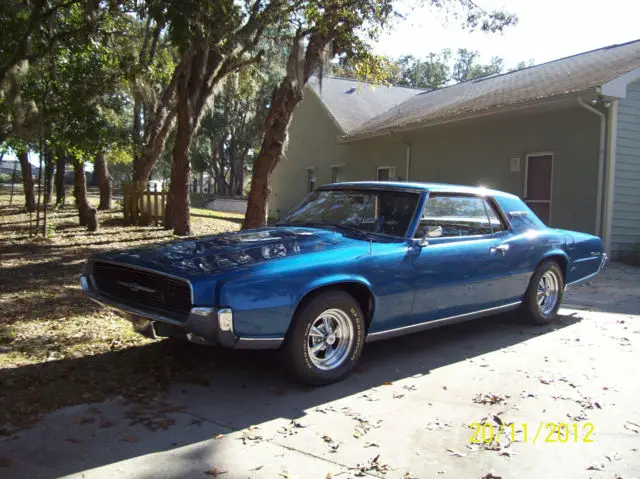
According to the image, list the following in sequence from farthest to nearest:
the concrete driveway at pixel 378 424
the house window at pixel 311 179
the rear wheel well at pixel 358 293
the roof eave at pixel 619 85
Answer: the house window at pixel 311 179 → the roof eave at pixel 619 85 → the rear wheel well at pixel 358 293 → the concrete driveway at pixel 378 424

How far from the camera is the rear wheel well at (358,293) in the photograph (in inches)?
157

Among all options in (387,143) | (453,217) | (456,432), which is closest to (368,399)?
(456,432)

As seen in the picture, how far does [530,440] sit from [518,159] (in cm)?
1041

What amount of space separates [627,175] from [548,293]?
6.50 meters

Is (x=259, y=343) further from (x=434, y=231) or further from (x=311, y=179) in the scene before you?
(x=311, y=179)

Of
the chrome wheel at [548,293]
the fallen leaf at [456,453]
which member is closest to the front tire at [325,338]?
the fallen leaf at [456,453]

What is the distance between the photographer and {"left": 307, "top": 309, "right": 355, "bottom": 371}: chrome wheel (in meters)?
4.03

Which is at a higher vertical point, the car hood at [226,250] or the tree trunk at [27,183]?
the tree trunk at [27,183]

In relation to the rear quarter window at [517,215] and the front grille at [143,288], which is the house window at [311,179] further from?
the front grille at [143,288]

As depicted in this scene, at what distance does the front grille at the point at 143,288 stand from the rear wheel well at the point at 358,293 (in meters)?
0.89

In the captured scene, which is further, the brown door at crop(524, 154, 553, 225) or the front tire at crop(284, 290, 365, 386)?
the brown door at crop(524, 154, 553, 225)

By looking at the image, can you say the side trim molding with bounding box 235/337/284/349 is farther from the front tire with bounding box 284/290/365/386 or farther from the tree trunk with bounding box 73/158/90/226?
the tree trunk with bounding box 73/158/90/226

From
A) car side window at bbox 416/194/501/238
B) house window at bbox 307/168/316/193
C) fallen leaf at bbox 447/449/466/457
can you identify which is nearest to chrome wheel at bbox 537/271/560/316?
car side window at bbox 416/194/501/238

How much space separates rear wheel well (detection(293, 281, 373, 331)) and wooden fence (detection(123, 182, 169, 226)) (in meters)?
11.9
